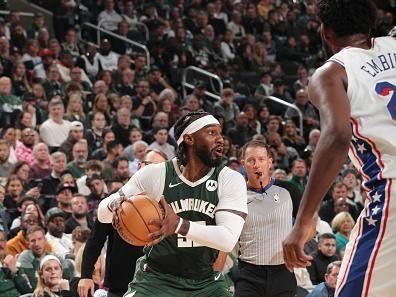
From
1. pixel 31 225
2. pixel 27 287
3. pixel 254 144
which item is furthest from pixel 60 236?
pixel 254 144

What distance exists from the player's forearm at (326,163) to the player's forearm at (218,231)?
5.05 ft

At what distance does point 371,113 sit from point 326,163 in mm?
364

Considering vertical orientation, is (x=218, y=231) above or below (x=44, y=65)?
above

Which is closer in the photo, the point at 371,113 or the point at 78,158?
the point at 371,113

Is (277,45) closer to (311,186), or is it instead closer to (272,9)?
(272,9)

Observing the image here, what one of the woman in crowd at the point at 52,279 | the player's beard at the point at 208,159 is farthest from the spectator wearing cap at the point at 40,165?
the player's beard at the point at 208,159

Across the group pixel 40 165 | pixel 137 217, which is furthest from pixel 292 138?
pixel 137 217

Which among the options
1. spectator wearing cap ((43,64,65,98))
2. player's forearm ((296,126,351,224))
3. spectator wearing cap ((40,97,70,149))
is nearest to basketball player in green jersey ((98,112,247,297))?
player's forearm ((296,126,351,224))

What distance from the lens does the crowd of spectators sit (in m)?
9.99

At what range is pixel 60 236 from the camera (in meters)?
9.78

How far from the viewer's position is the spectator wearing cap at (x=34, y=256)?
28.5 feet

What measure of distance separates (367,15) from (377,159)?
0.56 m

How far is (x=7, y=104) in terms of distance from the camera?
501 inches

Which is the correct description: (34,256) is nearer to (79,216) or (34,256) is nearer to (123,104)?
(79,216)
